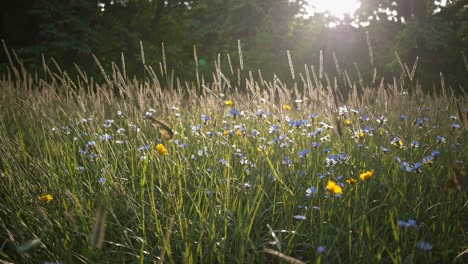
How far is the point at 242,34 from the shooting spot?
1513 centimetres

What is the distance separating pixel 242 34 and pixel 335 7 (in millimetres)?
4063

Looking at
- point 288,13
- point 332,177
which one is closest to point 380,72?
point 288,13

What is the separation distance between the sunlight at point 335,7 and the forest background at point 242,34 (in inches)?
9.6

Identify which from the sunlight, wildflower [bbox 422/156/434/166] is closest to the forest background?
the sunlight

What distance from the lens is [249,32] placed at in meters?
14.8

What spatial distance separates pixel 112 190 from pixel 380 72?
1388cm

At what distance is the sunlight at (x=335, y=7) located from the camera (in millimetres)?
15078

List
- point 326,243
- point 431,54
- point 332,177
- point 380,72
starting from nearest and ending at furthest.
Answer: point 326,243 < point 332,177 < point 431,54 < point 380,72

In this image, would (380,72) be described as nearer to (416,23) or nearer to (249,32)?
(416,23)

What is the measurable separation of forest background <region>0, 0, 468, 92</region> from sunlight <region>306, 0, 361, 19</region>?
0.24m

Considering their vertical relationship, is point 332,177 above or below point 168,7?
below

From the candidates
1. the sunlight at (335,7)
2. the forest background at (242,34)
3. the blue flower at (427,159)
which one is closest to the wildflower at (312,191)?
the blue flower at (427,159)

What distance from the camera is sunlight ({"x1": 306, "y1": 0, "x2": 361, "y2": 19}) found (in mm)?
15078

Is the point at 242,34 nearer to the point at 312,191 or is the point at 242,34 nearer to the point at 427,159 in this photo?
the point at 427,159
